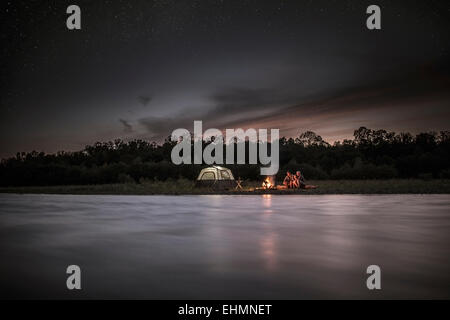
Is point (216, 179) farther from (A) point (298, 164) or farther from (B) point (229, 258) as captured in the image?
(B) point (229, 258)

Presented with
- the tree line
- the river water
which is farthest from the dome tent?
the river water

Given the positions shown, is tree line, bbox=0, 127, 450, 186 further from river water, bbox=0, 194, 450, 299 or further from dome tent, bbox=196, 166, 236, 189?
river water, bbox=0, 194, 450, 299

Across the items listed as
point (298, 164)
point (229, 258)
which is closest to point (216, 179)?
point (298, 164)

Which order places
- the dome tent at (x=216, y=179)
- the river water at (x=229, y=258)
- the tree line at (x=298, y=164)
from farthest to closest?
the tree line at (x=298, y=164) → the dome tent at (x=216, y=179) → the river water at (x=229, y=258)

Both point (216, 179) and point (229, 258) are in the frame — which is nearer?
point (229, 258)

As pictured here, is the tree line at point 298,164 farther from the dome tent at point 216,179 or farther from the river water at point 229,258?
the river water at point 229,258

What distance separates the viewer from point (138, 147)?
214 ft

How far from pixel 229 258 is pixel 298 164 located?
38435 mm

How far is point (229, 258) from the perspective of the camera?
5879 mm

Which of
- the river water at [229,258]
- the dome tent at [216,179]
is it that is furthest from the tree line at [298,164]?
the river water at [229,258]

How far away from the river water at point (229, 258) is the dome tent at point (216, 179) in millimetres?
17130

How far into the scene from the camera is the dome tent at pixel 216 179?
90.8ft

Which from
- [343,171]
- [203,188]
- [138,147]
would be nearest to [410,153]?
[343,171]

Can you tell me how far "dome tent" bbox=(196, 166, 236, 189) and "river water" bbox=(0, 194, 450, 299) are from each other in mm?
17130
